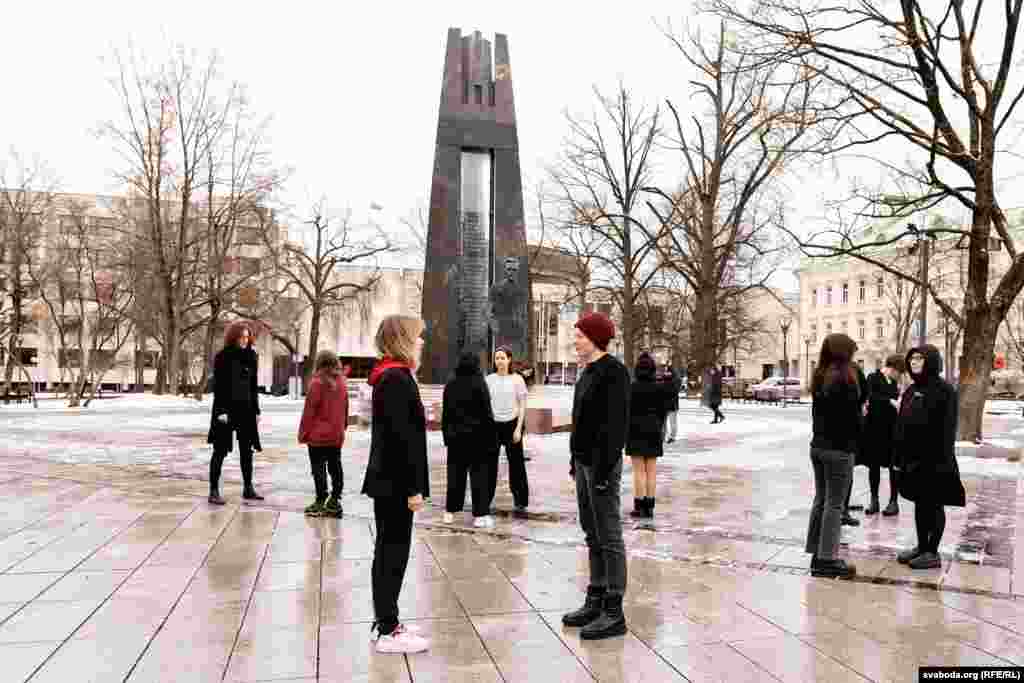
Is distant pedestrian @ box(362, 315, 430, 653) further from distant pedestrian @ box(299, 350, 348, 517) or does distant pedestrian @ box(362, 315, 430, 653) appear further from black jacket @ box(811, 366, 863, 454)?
distant pedestrian @ box(299, 350, 348, 517)

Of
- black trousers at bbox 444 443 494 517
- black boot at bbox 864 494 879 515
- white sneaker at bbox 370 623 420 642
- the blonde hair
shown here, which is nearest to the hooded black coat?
black boot at bbox 864 494 879 515

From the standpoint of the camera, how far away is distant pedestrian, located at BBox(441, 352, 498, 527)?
7879mm

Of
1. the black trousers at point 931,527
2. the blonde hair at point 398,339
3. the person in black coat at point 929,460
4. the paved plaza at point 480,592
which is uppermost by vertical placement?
the blonde hair at point 398,339

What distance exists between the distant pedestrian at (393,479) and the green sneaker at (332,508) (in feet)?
13.5

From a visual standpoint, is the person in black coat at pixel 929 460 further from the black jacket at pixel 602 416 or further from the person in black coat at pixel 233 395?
the person in black coat at pixel 233 395

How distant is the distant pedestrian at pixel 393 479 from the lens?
4.22 m

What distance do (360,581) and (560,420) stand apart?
14816 millimetres

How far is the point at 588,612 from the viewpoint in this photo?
185 inches

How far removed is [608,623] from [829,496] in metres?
2.27

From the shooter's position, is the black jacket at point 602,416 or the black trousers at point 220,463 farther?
the black trousers at point 220,463

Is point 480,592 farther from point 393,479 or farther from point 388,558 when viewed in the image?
point 393,479

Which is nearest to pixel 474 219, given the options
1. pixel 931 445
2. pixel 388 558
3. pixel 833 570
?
pixel 931 445

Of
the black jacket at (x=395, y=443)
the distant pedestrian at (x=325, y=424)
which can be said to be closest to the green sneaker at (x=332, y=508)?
the distant pedestrian at (x=325, y=424)

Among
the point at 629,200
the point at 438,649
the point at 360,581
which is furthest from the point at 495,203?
the point at 629,200
